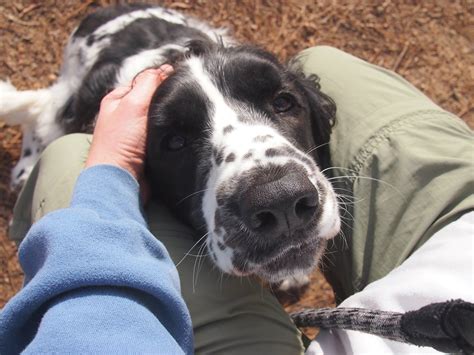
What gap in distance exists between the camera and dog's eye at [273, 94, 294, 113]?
231 centimetres

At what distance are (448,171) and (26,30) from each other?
146 inches

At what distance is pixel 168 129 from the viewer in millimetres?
2205

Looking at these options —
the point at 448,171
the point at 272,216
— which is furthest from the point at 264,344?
the point at 448,171

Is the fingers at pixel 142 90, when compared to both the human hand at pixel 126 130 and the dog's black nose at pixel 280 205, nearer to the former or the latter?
the human hand at pixel 126 130

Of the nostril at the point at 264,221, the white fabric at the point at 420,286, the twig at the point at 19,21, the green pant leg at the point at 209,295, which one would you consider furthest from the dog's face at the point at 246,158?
the twig at the point at 19,21

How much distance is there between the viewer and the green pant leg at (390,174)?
6.40 ft

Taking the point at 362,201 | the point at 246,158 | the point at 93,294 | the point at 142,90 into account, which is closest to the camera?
the point at 93,294

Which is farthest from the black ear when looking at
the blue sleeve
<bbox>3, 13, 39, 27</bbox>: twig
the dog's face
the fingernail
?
<bbox>3, 13, 39, 27</bbox>: twig

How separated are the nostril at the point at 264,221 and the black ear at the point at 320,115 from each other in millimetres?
835

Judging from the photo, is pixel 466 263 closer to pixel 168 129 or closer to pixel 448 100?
pixel 168 129

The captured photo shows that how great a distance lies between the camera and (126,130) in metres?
2.24

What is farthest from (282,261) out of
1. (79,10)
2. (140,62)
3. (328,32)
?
(79,10)

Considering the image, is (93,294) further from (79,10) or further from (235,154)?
(79,10)

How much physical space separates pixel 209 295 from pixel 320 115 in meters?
1.06
